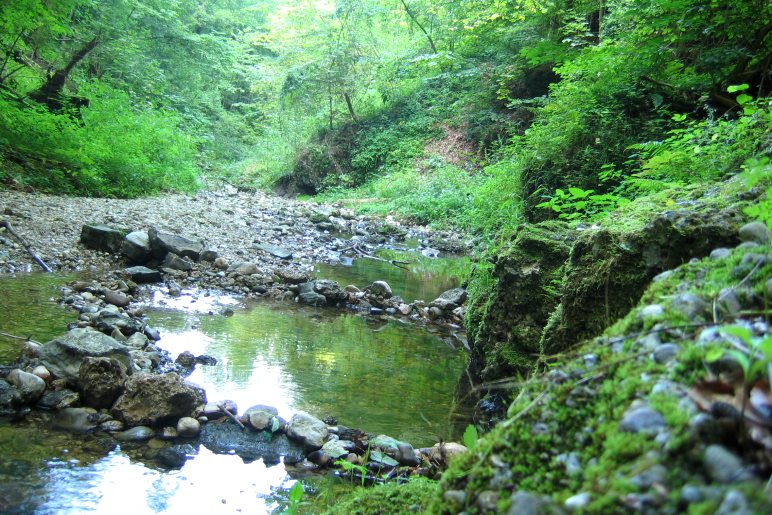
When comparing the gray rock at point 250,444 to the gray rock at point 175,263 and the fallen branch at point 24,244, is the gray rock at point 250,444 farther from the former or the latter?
the gray rock at point 175,263

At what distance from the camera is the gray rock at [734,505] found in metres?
0.83

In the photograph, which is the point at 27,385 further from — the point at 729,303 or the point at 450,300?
the point at 450,300

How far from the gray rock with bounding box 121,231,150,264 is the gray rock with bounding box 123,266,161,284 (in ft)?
1.42

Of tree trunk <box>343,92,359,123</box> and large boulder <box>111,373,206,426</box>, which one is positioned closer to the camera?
large boulder <box>111,373,206,426</box>

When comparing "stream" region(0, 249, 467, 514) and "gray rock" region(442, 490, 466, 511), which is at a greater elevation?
"gray rock" region(442, 490, 466, 511)

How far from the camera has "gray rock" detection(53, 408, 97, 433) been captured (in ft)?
11.2

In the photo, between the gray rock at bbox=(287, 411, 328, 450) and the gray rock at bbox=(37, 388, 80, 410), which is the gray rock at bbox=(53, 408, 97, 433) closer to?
the gray rock at bbox=(37, 388, 80, 410)

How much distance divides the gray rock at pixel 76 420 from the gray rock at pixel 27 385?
0.67ft

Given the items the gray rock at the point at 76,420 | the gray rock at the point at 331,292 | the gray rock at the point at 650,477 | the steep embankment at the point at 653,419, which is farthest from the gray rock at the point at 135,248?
the gray rock at the point at 650,477

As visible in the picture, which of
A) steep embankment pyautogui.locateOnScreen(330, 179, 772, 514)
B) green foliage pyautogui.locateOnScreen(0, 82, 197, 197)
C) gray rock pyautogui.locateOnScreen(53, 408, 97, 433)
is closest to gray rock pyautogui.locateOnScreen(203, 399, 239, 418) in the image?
gray rock pyautogui.locateOnScreen(53, 408, 97, 433)

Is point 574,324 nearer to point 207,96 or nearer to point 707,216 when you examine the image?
point 707,216

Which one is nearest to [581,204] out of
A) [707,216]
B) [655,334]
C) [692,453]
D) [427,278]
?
[707,216]

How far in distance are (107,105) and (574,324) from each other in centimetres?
1348

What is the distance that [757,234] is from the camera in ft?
5.62
